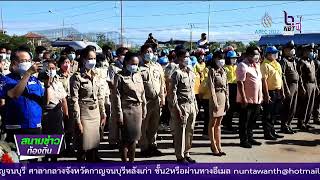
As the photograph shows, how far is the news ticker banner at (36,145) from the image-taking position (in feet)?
13.4

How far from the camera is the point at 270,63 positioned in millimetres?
8445

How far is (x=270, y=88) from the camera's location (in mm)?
8469

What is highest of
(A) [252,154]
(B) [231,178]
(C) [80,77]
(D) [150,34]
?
(D) [150,34]

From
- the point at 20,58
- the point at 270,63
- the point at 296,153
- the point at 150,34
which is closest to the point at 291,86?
the point at 270,63

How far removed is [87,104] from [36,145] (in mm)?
1776

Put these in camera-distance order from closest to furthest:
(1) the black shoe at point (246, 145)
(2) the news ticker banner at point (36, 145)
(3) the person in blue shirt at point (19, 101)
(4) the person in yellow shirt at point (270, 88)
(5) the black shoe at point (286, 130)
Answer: (2) the news ticker banner at point (36, 145)
(3) the person in blue shirt at point (19, 101)
(1) the black shoe at point (246, 145)
(4) the person in yellow shirt at point (270, 88)
(5) the black shoe at point (286, 130)

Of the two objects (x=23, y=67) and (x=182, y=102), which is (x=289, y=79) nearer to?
(x=182, y=102)

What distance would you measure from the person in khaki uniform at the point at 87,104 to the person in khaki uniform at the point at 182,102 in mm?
1225

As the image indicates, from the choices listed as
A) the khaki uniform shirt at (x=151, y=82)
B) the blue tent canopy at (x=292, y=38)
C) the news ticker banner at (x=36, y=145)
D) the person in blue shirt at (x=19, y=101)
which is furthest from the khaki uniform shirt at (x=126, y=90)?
the blue tent canopy at (x=292, y=38)

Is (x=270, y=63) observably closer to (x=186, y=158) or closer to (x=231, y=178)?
(x=186, y=158)

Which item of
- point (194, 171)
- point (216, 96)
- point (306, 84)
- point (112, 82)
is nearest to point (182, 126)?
point (216, 96)

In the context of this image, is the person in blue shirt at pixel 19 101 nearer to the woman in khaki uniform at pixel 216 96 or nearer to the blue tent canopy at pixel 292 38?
the woman in khaki uniform at pixel 216 96

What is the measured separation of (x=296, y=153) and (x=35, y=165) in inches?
195

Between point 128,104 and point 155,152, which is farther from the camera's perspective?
point 155,152
